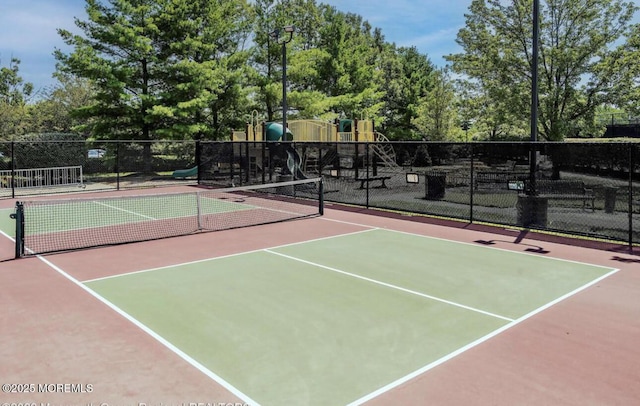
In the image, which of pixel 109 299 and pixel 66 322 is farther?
pixel 109 299

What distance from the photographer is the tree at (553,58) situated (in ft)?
73.5

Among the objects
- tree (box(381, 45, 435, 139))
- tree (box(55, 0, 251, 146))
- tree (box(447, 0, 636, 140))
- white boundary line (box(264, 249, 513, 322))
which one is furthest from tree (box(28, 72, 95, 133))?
white boundary line (box(264, 249, 513, 322))

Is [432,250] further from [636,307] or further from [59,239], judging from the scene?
[59,239]

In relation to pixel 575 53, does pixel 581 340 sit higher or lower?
lower

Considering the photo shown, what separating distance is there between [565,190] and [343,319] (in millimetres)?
8768

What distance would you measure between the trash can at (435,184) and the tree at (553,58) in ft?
30.8

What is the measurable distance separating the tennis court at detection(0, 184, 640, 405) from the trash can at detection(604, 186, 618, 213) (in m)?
2.52

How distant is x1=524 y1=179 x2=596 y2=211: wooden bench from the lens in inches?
496

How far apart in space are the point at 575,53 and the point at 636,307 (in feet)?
59.7

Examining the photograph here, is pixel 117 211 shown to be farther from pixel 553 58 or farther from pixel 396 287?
pixel 553 58

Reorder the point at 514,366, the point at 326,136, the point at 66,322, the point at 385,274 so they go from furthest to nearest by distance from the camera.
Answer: the point at 326,136, the point at 385,274, the point at 66,322, the point at 514,366

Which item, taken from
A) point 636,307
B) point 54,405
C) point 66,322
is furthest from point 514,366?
point 66,322

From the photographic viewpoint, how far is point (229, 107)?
3466cm

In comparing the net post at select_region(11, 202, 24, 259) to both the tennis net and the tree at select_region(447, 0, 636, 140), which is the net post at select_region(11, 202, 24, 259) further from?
the tree at select_region(447, 0, 636, 140)
